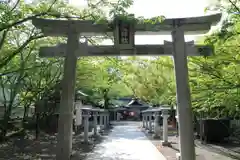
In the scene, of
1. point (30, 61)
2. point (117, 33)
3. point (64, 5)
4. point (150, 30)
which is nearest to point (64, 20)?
point (64, 5)

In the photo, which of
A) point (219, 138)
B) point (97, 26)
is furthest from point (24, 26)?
point (219, 138)

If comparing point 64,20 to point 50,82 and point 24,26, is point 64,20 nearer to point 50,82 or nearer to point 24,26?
point 24,26

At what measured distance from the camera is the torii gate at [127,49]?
6527 millimetres

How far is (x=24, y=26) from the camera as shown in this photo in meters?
9.09

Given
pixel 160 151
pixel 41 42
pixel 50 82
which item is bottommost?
pixel 160 151

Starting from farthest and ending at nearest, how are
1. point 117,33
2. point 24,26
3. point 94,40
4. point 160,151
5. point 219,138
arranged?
point 219,138 → point 160,151 → point 24,26 → point 94,40 → point 117,33

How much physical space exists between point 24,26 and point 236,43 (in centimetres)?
695

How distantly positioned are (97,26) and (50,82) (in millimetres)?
8782

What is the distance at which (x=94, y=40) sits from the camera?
8.41 metres

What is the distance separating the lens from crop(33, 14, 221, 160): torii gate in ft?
21.4

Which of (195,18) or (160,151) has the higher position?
(195,18)

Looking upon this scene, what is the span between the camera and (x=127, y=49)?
689 cm

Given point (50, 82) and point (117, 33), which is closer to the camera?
point (117, 33)

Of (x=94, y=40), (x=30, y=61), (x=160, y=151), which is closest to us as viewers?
(x=94, y=40)
